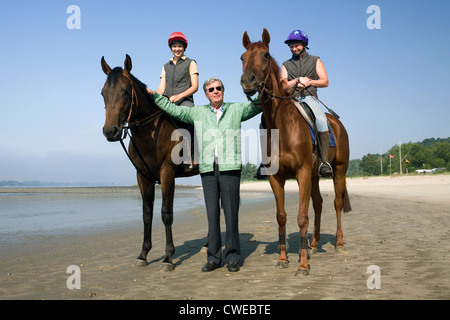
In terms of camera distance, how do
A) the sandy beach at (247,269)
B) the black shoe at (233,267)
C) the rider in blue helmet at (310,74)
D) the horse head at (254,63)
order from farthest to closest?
the rider in blue helmet at (310,74) < the black shoe at (233,267) < the horse head at (254,63) < the sandy beach at (247,269)

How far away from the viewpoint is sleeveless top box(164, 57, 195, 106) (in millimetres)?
6812

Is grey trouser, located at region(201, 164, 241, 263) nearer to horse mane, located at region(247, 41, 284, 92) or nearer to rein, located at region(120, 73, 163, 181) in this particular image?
rein, located at region(120, 73, 163, 181)

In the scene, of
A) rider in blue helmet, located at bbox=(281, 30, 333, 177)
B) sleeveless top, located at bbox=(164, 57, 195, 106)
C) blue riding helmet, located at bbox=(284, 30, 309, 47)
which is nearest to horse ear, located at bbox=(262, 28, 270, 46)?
rider in blue helmet, located at bbox=(281, 30, 333, 177)

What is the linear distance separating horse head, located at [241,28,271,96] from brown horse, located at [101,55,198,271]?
6.06 ft

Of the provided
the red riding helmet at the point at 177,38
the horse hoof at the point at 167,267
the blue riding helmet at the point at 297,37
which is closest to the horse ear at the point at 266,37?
the blue riding helmet at the point at 297,37

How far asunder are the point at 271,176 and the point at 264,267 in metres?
1.47

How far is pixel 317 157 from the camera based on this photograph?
6.57m

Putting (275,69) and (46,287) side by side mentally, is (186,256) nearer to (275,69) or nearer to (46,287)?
(46,287)

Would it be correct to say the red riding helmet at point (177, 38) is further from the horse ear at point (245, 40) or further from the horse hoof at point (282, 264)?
the horse hoof at point (282, 264)

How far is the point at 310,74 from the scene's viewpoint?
21.9 feet

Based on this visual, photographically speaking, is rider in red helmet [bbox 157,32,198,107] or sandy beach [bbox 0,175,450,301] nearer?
sandy beach [bbox 0,175,450,301]

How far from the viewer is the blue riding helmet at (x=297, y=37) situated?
6.59m

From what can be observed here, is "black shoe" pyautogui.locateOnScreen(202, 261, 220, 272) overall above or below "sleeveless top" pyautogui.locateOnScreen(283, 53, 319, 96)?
below

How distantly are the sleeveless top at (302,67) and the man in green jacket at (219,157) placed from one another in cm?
155
